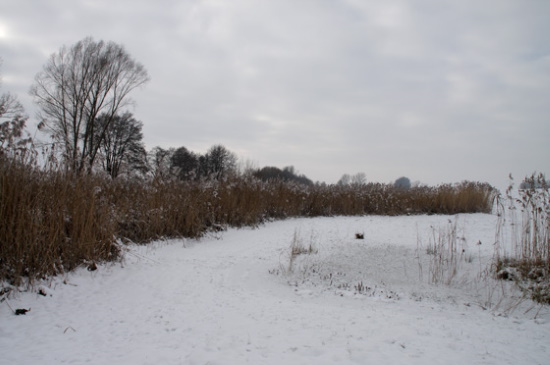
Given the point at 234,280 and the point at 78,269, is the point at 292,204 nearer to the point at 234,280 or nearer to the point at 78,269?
the point at 234,280

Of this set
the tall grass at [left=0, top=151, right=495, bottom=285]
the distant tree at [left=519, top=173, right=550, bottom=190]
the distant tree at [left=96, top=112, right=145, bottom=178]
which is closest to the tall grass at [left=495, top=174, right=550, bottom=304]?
the distant tree at [left=519, top=173, right=550, bottom=190]

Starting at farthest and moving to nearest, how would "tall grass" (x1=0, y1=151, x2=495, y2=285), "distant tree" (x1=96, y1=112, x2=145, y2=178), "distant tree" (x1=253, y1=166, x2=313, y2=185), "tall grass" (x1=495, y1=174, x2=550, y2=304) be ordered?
"distant tree" (x1=96, y1=112, x2=145, y2=178), "distant tree" (x1=253, y1=166, x2=313, y2=185), "tall grass" (x1=495, y1=174, x2=550, y2=304), "tall grass" (x1=0, y1=151, x2=495, y2=285)

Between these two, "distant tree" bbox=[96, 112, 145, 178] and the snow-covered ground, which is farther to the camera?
"distant tree" bbox=[96, 112, 145, 178]

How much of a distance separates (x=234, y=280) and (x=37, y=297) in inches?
87.3

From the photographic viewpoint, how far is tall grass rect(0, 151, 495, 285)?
11.7 ft

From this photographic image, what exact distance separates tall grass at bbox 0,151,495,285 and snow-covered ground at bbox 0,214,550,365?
39 centimetres

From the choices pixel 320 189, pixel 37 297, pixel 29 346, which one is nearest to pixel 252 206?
pixel 320 189

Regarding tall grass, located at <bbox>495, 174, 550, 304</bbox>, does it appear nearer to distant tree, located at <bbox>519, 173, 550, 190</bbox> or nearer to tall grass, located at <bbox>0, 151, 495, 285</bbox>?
distant tree, located at <bbox>519, 173, 550, 190</bbox>

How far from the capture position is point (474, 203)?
1155 cm

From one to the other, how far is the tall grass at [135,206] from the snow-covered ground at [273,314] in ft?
1.27

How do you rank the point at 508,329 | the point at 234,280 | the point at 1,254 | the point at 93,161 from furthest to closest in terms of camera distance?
1. the point at 93,161
2. the point at 234,280
3. the point at 1,254
4. the point at 508,329

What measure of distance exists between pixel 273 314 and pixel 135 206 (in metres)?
4.32

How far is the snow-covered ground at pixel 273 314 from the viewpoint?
247cm

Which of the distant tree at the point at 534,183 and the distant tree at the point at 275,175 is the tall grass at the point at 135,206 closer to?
the distant tree at the point at 275,175
